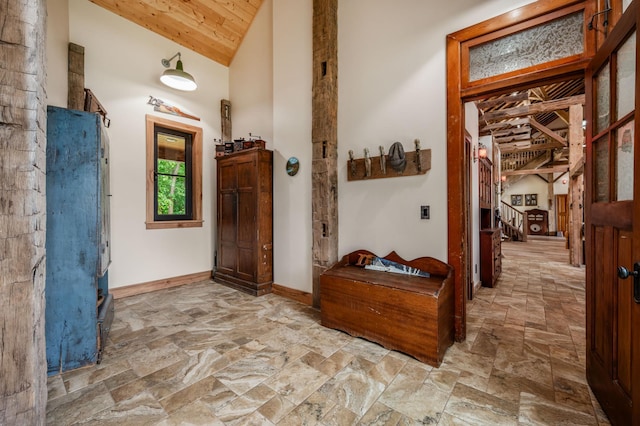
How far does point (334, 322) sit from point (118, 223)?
3.11 metres

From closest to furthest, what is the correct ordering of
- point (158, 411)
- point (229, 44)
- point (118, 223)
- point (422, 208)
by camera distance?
point (158, 411) < point (422, 208) < point (118, 223) < point (229, 44)

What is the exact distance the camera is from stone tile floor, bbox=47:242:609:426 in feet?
4.98

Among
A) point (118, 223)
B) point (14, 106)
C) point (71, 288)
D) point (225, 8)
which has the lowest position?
point (71, 288)

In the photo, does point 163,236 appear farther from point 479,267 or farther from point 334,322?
point 479,267

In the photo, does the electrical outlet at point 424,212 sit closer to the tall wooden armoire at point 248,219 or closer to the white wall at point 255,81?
the tall wooden armoire at point 248,219

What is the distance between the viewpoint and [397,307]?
7.11ft

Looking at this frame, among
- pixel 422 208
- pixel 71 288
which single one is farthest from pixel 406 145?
pixel 71 288

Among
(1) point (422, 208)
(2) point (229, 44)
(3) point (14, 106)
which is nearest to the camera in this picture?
(3) point (14, 106)

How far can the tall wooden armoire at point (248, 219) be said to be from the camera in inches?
144

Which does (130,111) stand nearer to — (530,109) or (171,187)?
(171,187)

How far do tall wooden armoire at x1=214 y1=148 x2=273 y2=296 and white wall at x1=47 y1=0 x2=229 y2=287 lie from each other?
78cm

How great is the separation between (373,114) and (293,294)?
94.7 inches

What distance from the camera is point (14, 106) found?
3.67ft

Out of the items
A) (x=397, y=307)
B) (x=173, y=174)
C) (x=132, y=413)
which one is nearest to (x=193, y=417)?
(x=132, y=413)
